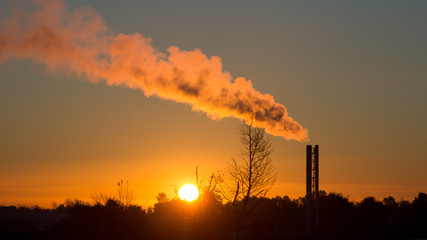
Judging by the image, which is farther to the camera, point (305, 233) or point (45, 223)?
point (305, 233)

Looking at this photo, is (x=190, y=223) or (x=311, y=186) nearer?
(x=190, y=223)

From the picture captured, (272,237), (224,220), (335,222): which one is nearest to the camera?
(224,220)

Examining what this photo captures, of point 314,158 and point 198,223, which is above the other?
point 314,158

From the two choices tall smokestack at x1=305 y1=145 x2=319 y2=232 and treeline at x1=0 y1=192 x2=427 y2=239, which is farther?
tall smokestack at x1=305 y1=145 x2=319 y2=232

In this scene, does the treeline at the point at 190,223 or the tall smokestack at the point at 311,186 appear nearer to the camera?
the treeline at the point at 190,223

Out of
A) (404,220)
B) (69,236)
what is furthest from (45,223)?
(404,220)

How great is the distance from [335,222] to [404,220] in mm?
41962

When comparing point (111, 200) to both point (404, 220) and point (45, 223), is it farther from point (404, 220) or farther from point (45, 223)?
point (404, 220)

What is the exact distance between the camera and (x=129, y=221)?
5234cm

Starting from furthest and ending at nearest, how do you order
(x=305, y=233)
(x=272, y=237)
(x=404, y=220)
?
1. (x=404, y=220)
2. (x=305, y=233)
3. (x=272, y=237)

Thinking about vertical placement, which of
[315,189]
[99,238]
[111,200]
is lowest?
[99,238]

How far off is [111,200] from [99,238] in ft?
13.8

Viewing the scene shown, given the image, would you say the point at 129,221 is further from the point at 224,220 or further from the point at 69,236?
the point at 224,220

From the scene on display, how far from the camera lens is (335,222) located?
89.6 m
